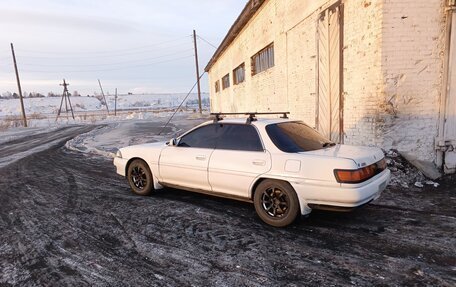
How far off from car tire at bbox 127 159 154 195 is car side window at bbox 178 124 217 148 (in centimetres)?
95

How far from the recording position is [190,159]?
16.9 ft

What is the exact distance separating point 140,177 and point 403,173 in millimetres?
5258

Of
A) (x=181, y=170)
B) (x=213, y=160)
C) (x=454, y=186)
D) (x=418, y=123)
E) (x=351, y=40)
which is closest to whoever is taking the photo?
(x=213, y=160)

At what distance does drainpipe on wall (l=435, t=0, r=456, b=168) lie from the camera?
595 cm

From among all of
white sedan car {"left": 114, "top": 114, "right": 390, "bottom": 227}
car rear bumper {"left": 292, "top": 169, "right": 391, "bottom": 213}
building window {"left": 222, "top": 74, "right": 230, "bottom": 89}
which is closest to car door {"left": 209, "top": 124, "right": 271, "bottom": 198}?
white sedan car {"left": 114, "top": 114, "right": 390, "bottom": 227}

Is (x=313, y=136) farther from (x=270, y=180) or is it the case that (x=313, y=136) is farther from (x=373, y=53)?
(x=373, y=53)

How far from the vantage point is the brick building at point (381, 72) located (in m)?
6.12

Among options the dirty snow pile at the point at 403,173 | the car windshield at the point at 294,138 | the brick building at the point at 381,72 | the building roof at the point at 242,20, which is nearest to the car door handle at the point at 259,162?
the car windshield at the point at 294,138

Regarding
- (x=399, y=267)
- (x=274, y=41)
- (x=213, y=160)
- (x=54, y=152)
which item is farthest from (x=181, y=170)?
(x=54, y=152)

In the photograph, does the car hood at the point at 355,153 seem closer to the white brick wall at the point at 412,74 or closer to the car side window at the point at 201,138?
the car side window at the point at 201,138

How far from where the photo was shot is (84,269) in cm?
328

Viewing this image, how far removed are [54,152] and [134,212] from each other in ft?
30.6

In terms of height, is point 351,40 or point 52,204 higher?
point 351,40

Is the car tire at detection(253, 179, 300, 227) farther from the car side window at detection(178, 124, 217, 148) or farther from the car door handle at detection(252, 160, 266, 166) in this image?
the car side window at detection(178, 124, 217, 148)
